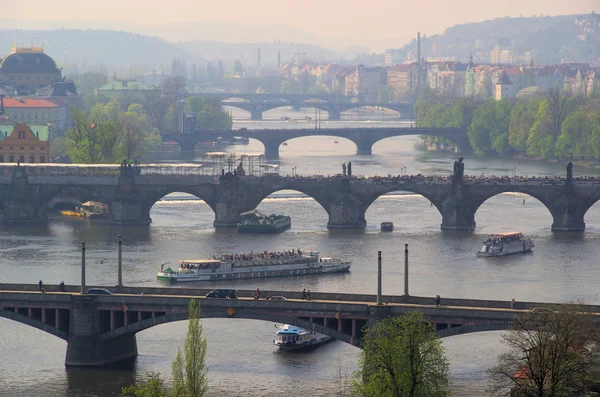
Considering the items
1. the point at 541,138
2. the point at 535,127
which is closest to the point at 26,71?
the point at 535,127

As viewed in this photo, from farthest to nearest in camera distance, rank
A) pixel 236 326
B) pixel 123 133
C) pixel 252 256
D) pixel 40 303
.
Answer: pixel 123 133 < pixel 252 256 < pixel 236 326 < pixel 40 303

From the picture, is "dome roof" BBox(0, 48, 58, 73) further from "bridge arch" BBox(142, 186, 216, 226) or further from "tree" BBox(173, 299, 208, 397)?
"tree" BBox(173, 299, 208, 397)

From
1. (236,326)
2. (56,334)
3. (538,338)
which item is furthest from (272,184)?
(538,338)

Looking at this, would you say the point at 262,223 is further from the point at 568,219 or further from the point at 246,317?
the point at 246,317

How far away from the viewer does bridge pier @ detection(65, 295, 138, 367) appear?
225 feet

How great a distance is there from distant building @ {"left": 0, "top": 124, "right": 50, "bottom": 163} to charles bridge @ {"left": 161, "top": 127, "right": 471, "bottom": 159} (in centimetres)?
3503

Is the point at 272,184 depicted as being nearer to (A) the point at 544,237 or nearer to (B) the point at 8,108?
(A) the point at 544,237

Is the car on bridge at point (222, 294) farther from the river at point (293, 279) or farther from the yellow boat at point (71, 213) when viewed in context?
the yellow boat at point (71, 213)

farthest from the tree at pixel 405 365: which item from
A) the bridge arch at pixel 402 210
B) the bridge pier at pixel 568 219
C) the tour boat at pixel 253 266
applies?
the bridge arch at pixel 402 210

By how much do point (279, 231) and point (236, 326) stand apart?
34113 mm

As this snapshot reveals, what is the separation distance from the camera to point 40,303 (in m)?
68.9

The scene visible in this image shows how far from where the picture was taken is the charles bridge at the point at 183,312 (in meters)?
64.9

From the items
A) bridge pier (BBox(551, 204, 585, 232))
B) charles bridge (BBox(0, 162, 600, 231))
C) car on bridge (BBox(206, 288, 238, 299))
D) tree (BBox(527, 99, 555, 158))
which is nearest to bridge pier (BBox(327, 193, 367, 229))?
charles bridge (BBox(0, 162, 600, 231))

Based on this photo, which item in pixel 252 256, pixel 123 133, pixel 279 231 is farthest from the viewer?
pixel 123 133
